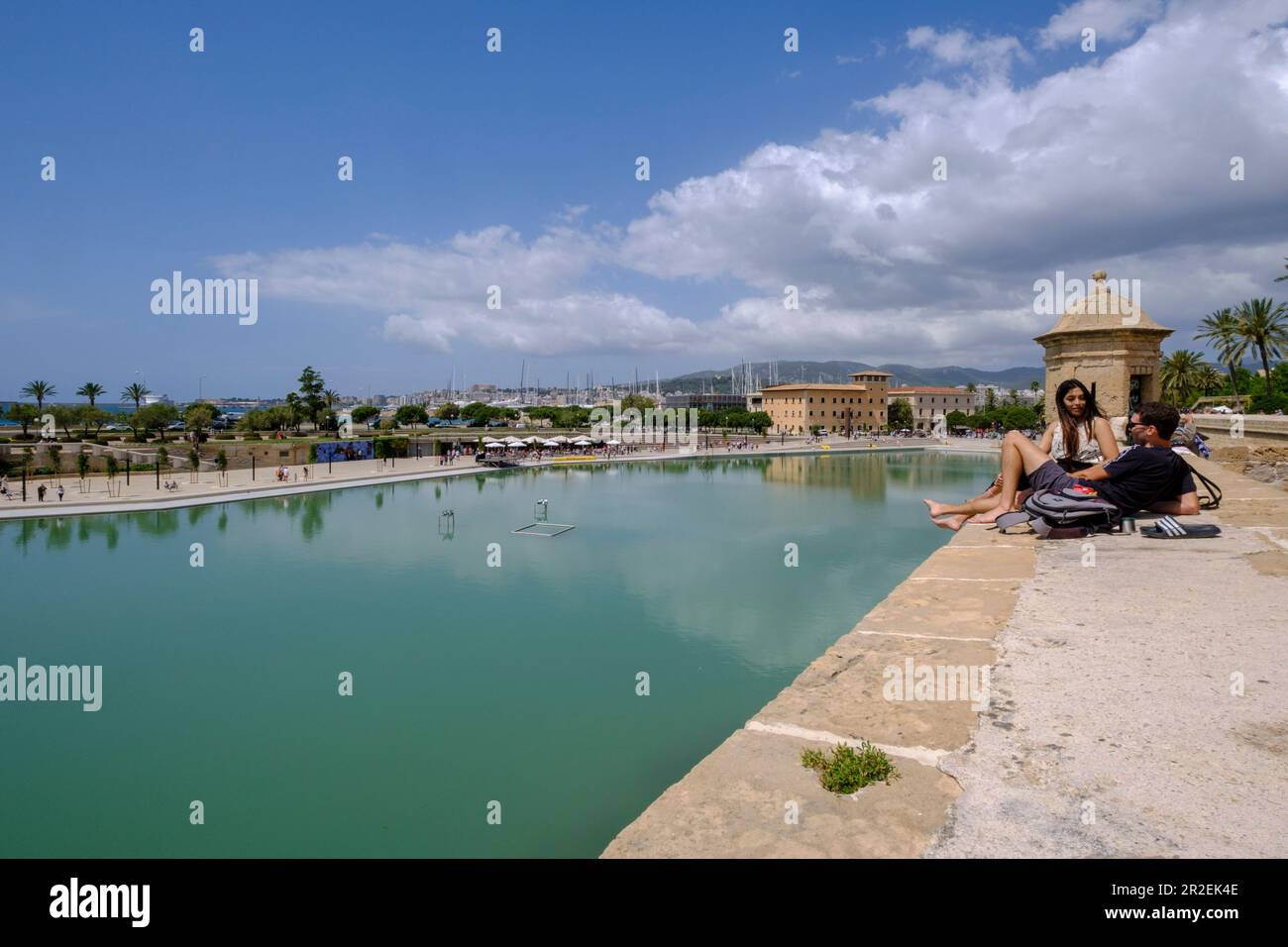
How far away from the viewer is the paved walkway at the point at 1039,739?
2.60 meters

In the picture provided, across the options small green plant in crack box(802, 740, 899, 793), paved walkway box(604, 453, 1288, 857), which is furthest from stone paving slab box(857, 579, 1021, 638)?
small green plant in crack box(802, 740, 899, 793)

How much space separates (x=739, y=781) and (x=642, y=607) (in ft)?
32.9

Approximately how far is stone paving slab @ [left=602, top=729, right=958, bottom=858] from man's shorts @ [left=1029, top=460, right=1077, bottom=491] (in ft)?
19.0

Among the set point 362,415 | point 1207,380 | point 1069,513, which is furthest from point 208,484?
point 362,415

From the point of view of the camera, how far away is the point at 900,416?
377 feet

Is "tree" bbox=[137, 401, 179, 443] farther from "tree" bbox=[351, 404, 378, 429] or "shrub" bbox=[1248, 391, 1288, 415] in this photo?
"shrub" bbox=[1248, 391, 1288, 415]

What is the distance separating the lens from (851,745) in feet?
11.3

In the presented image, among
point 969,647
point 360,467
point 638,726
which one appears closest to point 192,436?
point 360,467

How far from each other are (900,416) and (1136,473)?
114093 millimetres

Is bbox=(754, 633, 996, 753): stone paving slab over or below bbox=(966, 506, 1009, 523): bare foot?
below

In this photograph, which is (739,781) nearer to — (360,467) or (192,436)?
(360,467)

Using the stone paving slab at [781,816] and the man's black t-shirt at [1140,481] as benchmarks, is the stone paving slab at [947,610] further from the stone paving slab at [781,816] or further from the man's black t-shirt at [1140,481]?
the man's black t-shirt at [1140,481]

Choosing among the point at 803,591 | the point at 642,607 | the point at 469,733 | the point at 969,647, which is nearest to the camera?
the point at 969,647

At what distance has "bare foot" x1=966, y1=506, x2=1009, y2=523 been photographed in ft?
27.8
